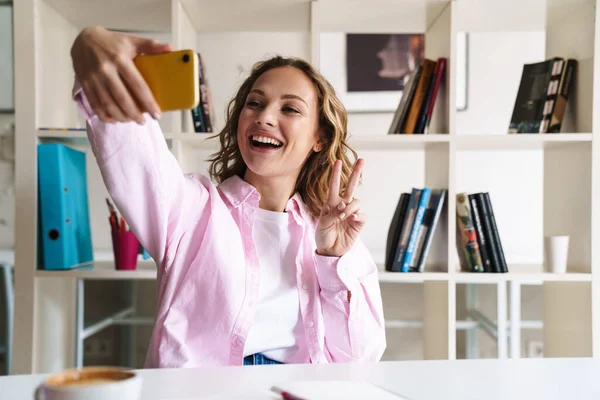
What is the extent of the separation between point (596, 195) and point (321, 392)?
1.33 meters

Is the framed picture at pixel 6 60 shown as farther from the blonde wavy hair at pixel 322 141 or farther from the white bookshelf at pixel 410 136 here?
the blonde wavy hair at pixel 322 141

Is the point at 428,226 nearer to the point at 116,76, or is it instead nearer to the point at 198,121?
the point at 198,121

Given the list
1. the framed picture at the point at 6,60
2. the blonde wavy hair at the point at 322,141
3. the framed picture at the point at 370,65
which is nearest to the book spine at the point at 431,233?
the blonde wavy hair at the point at 322,141

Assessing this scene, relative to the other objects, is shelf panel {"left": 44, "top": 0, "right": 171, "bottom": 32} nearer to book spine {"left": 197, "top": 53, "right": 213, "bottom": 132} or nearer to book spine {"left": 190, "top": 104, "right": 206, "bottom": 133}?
book spine {"left": 197, "top": 53, "right": 213, "bottom": 132}

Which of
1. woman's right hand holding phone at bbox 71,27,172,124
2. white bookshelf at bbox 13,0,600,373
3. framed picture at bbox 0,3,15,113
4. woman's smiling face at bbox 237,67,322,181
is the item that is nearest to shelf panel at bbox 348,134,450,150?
white bookshelf at bbox 13,0,600,373

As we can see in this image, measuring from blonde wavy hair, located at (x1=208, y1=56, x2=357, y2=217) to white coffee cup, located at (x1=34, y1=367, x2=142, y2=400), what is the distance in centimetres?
92

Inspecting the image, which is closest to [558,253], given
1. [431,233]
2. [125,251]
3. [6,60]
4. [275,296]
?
[431,233]

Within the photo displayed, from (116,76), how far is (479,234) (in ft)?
4.53

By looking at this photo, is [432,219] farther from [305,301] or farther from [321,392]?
[321,392]

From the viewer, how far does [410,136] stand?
1730 millimetres

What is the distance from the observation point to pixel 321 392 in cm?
77

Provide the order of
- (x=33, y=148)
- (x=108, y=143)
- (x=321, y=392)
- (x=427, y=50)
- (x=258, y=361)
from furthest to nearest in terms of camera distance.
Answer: (x=427, y=50), (x=33, y=148), (x=258, y=361), (x=108, y=143), (x=321, y=392)

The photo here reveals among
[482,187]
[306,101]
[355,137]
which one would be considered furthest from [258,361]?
[482,187]

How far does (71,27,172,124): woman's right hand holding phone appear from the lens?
0.67 m
